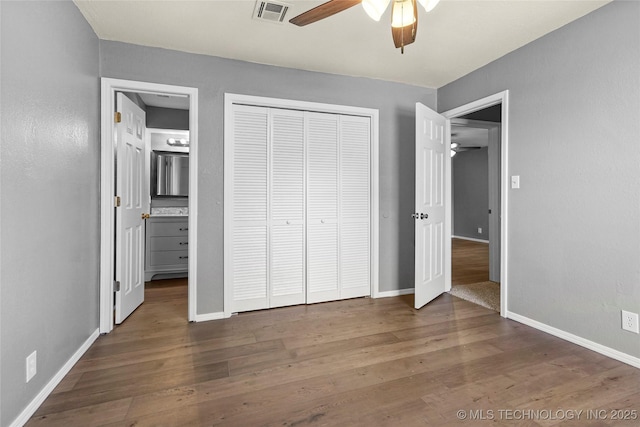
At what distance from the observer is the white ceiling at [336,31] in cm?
211

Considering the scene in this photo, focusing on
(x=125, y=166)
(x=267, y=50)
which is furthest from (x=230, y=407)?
(x=267, y=50)

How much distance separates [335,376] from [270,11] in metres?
2.42

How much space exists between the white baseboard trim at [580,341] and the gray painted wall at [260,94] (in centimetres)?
115

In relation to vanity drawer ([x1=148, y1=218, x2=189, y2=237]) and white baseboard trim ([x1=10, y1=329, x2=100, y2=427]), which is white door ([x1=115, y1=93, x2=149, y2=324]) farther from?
vanity drawer ([x1=148, y1=218, x2=189, y2=237])

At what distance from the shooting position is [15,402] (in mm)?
1422

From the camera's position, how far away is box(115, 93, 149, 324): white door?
2.64 meters

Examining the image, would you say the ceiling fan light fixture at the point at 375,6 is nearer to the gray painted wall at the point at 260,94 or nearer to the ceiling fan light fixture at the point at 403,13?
the ceiling fan light fixture at the point at 403,13

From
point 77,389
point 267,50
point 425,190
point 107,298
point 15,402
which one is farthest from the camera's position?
point 425,190

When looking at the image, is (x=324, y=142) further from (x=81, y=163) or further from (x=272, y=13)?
(x=81, y=163)

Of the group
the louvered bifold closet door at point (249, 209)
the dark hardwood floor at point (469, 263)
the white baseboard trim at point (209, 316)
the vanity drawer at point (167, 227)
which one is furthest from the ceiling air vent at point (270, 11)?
the dark hardwood floor at point (469, 263)

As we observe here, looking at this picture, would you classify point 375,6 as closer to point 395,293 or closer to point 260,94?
point 260,94

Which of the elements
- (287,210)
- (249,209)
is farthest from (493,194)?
(249,209)

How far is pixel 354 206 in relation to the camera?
3.34 meters

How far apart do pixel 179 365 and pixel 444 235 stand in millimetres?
2879
